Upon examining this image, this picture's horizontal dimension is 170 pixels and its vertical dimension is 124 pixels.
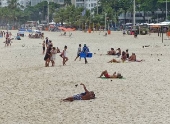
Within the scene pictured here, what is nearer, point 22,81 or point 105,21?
point 22,81

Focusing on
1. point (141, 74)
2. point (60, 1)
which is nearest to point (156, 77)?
point (141, 74)

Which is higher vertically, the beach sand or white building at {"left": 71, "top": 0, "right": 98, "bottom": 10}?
white building at {"left": 71, "top": 0, "right": 98, "bottom": 10}

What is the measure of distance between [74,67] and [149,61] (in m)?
5.12

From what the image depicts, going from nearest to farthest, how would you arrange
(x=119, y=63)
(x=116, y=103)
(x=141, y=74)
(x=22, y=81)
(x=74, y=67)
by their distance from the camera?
(x=116, y=103)
(x=22, y=81)
(x=141, y=74)
(x=74, y=67)
(x=119, y=63)

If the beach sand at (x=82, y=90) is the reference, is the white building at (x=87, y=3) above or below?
above

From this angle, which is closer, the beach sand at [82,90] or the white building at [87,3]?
the beach sand at [82,90]

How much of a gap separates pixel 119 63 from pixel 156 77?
18.4ft

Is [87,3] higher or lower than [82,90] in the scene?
higher

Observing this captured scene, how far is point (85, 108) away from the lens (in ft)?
42.8

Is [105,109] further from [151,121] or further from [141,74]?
[141,74]

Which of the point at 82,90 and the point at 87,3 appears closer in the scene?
the point at 82,90

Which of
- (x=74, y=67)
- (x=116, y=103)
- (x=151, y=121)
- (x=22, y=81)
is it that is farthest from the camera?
(x=74, y=67)

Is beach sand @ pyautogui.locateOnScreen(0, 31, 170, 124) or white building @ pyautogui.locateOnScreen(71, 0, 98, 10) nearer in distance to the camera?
beach sand @ pyautogui.locateOnScreen(0, 31, 170, 124)

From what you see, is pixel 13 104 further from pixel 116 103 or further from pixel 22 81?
pixel 22 81
